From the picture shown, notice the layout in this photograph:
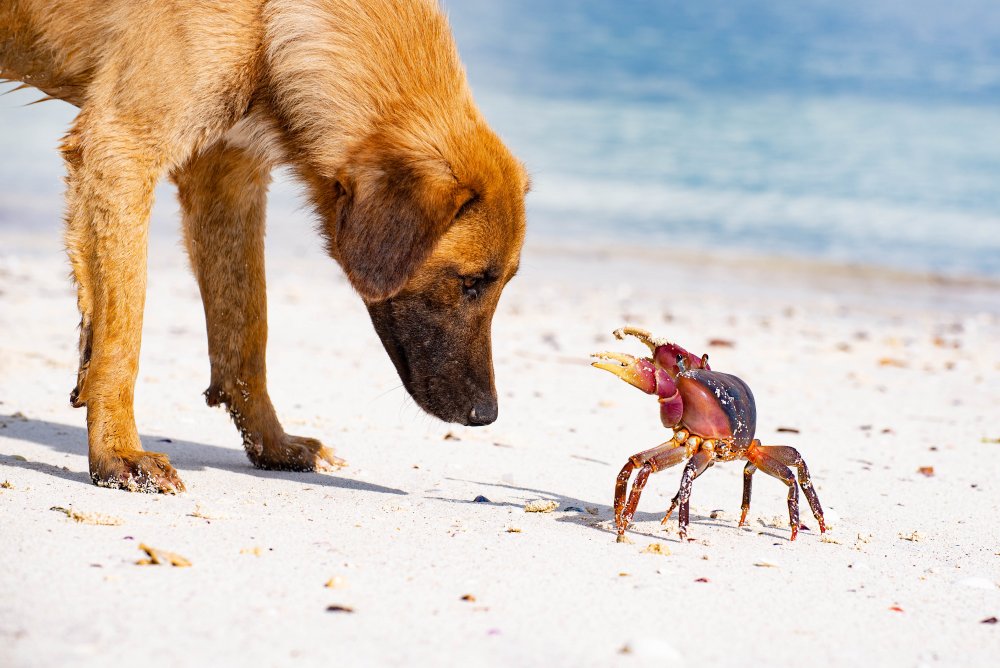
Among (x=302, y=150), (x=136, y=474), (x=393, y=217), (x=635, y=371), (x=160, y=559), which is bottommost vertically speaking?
(x=160, y=559)

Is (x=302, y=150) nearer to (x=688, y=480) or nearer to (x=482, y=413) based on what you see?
(x=482, y=413)

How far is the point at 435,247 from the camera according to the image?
3705 millimetres

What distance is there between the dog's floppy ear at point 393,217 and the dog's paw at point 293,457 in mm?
953

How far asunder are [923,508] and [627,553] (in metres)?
1.52

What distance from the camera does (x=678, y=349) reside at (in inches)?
151

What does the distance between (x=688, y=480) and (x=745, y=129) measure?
2287cm

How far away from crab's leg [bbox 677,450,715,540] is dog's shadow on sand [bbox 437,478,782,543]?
0.10 metres

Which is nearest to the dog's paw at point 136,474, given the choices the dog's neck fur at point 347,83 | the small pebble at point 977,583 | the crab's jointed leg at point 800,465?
the dog's neck fur at point 347,83

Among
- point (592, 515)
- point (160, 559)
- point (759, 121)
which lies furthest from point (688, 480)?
point (759, 121)

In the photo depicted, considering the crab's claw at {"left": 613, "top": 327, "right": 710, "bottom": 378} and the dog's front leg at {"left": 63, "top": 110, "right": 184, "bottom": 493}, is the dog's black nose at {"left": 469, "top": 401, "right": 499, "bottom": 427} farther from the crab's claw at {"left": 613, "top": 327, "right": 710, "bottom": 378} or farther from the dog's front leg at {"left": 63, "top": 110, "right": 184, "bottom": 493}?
the dog's front leg at {"left": 63, "top": 110, "right": 184, "bottom": 493}

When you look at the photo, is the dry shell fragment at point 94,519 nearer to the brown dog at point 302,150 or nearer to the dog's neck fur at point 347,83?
the brown dog at point 302,150

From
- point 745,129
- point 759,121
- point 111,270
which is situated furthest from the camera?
point 759,121

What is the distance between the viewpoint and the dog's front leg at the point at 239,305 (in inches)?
172

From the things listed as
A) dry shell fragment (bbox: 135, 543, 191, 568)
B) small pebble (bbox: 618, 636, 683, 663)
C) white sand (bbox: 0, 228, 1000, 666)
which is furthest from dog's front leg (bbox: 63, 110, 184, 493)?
small pebble (bbox: 618, 636, 683, 663)
